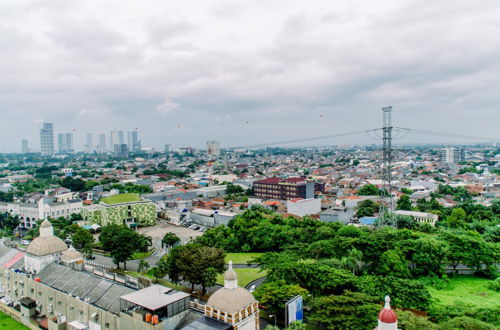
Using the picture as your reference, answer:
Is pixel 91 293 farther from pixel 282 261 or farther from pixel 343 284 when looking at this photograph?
pixel 343 284

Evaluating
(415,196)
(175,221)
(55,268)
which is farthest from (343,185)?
(55,268)

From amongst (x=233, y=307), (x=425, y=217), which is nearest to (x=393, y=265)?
(x=233, y=307)

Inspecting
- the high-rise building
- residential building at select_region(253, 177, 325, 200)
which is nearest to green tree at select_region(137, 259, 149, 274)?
residential building at select_region(253, 177, 325, 200)

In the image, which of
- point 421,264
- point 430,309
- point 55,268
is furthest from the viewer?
point 421,264

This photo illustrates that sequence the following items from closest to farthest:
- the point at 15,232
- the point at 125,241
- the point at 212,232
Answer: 1. the point at 125,241
2. the point at 212,232
3. the point at 15,232

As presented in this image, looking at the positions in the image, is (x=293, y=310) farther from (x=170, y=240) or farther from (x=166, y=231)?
(x=166, y=231)

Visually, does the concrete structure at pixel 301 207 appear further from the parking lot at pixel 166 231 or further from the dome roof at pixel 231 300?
the dome roof at pixel 231 300
